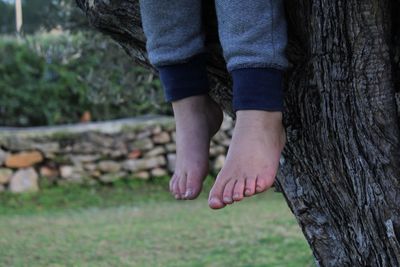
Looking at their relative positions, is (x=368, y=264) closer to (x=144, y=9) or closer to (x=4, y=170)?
(x=144, y=9)

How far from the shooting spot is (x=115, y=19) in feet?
5.64

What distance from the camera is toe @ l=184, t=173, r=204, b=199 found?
5.22ft

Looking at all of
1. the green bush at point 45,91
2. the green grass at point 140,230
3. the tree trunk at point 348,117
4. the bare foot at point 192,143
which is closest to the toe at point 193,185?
the bare foot at point 192,143

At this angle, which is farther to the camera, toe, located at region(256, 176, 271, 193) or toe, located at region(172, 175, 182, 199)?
toe, located at region(172, 175, 182, 199)

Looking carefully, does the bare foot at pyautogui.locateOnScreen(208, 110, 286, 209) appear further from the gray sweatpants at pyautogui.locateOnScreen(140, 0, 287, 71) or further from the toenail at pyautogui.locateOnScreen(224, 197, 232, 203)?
the gray sweatpants at pyautogui.locateOnScreen(140, 0, 287, 71)

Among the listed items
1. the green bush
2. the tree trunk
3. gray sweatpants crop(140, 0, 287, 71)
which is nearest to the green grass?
the green bush

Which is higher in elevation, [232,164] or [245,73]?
[245,73]

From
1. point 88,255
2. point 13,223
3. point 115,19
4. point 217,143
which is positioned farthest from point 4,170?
point 115,19

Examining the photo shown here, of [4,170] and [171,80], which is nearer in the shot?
[171,80]

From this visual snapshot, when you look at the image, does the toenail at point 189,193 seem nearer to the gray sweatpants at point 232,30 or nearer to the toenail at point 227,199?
the toenail at point 227,199

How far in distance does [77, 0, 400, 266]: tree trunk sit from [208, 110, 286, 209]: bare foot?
138 millimetres

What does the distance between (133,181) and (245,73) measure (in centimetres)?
678

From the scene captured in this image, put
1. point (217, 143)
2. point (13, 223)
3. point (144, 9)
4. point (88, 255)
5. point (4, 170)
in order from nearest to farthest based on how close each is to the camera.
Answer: point (144, 9) < point (88, 255) < point (13, 223) < point (4, 170) < point (217, 143)

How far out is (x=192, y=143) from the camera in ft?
5.41
